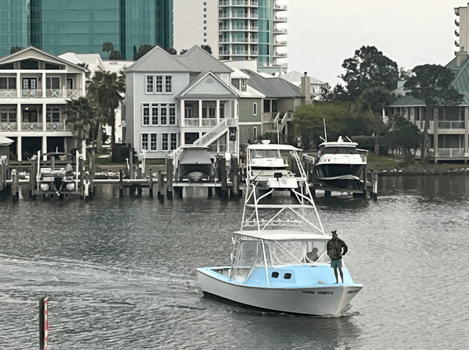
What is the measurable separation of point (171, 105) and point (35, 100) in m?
12.5

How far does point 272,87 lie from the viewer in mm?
118875

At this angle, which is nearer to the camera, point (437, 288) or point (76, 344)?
point (76, 344)

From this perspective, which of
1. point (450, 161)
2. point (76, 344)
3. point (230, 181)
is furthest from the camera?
point (450, 161)

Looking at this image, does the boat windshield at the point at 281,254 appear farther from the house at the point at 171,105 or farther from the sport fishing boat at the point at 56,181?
the house at the point at 171,105

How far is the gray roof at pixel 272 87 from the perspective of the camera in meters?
116

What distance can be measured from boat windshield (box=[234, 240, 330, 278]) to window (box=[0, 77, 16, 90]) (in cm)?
5762

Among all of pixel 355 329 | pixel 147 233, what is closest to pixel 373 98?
pixel 147 233

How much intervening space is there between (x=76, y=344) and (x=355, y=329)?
839 cm

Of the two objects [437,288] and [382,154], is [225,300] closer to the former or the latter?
[437,288]

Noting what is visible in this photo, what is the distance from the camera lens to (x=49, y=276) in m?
42.4

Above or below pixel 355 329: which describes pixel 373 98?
above

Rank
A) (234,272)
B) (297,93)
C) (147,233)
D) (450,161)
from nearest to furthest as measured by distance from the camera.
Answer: (234,272)
(147,233)
(450,161)
(297,93)

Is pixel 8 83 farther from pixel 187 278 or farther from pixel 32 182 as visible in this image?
pixel 187 278

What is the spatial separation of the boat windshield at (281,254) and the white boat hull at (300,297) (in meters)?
0.80
